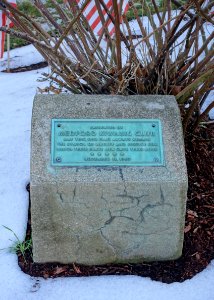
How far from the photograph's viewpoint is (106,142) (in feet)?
8.77

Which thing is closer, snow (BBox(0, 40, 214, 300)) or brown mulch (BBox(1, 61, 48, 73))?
snow (BBox(0, 40, 214, 300))

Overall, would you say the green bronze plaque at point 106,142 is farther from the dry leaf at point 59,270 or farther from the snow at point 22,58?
the snow at point 22,58

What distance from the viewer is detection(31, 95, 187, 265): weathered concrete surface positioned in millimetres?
2555

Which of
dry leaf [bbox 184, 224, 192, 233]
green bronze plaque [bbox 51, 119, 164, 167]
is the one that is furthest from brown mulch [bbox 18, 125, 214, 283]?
green bronze plaque [bbox 51, 119, 164, 167]

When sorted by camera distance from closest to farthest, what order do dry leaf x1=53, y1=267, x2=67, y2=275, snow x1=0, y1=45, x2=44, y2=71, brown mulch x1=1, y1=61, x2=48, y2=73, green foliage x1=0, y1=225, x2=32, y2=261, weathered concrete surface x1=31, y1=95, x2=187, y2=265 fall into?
weathered concrete surface x1=31, y1=95, x2=187, y2=265, dry leaf x1=53, y1=267, x2=67, y2=275, green foliage x1=0, y1=225, x2=32, y2=261, brown mulch x1=1, y1=61, x2=48, y2=73, snow x1=0, y1=45, x2=44, y2=71

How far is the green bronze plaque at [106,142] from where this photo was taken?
8.58ft

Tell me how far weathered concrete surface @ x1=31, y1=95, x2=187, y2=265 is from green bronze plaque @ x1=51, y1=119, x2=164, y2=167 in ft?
0.11

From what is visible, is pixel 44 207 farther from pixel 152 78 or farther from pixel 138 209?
pixel 152 78

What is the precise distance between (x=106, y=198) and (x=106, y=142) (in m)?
0.29

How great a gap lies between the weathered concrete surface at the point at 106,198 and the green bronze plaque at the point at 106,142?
0.11ft

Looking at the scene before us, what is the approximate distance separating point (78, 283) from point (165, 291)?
43cm

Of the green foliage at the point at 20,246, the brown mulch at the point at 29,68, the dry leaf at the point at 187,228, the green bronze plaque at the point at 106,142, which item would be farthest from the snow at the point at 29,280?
the brown mulch at the point at 29,68

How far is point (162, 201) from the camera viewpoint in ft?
8.55

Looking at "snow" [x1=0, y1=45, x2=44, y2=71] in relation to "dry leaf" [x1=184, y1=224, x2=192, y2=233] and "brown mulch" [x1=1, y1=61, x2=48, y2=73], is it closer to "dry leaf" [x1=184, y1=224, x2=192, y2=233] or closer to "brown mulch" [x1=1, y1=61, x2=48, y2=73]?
"brown mulch" [x1=1, y1=61, x2=48, y2=73]
